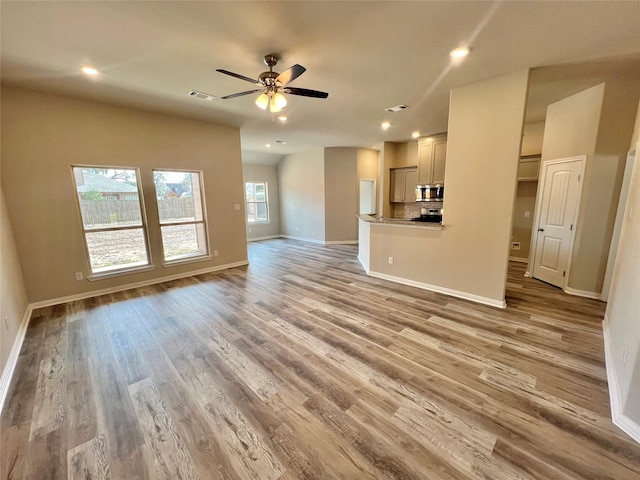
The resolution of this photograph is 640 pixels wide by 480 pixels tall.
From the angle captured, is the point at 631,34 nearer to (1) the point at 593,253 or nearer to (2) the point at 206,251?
(1) the point at 593,253

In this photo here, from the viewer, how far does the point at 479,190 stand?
3.29 m

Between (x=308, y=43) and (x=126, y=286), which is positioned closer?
(x=308, y=43)

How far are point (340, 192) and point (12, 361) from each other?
6829mm

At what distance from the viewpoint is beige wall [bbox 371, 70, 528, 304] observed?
3.00m

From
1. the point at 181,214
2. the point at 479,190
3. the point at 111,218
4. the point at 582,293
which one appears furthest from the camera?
the point at 181,214

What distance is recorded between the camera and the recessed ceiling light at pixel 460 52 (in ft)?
7.91

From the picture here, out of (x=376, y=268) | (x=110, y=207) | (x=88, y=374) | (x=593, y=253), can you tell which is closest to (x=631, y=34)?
(x=593, y=253)

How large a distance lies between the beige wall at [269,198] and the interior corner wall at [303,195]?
7.2 inches

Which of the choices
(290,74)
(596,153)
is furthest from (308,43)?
(596,153)

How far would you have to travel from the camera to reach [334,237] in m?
7.84

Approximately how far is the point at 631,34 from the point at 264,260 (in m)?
6.00

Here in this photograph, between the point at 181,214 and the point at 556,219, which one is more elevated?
the point at 181,214

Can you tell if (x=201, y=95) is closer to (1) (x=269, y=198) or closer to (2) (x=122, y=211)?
(2) (x=122, y=211)

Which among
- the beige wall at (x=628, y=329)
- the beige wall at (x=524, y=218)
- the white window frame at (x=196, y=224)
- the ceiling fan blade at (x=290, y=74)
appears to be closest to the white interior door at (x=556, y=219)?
the beige wall at (x=524, y=218)
